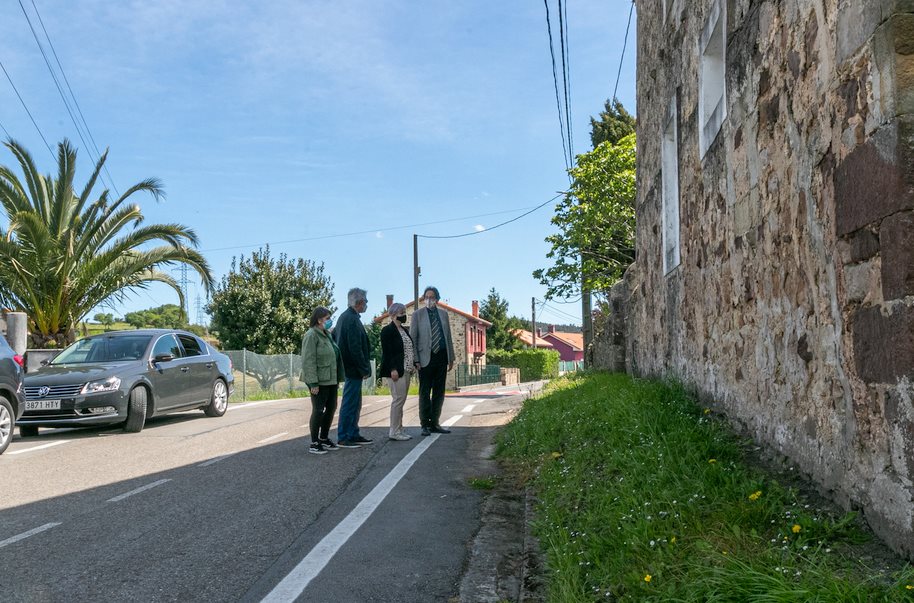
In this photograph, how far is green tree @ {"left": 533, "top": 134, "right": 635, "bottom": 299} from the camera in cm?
2662

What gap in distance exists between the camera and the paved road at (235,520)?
3934 millimetres

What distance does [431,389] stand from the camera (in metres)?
10.2

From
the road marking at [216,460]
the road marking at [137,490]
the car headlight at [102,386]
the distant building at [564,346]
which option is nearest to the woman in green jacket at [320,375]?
the road marking at [216,460]

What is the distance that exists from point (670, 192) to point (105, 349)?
8.35 metres

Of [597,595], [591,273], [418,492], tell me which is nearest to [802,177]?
[597,595]

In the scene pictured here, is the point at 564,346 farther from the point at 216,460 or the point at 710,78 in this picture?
the point at 710,78

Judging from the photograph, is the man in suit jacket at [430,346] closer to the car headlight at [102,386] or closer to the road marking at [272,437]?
the road marking at [272,437]

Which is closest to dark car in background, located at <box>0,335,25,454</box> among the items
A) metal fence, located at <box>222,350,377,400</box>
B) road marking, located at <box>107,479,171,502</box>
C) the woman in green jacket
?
road marking, located at <box>107,479,171,502</box>

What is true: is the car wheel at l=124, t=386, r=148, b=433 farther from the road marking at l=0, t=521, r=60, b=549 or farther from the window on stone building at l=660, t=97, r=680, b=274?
the window on stone building at l=660, t=97, r=680, b=274

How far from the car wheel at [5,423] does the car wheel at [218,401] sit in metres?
4.05

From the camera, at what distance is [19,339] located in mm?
14383

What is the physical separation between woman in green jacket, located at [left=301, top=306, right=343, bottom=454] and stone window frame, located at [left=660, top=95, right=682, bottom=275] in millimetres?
3995

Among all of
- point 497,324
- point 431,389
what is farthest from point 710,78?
point 497,324

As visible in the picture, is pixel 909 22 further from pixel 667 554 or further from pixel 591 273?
pixel 591 273
